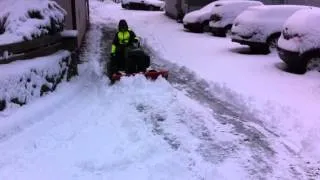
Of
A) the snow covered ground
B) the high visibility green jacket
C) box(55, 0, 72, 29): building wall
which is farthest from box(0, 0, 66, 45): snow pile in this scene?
box(55, 0, 72, 29): building wall

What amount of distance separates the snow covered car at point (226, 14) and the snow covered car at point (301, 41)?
26.2 feet

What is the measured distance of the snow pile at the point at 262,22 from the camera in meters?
14.8

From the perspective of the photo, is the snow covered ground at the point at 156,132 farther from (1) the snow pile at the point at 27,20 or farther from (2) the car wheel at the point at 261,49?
(2) the car wheel at the point at 261,49

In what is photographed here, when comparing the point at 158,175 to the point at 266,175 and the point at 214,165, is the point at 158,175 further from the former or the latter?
the point at 266,175

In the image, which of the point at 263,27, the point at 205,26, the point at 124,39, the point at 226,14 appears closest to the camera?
the point at 124,39

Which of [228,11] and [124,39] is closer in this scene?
[124,39]

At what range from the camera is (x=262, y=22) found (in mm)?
14883

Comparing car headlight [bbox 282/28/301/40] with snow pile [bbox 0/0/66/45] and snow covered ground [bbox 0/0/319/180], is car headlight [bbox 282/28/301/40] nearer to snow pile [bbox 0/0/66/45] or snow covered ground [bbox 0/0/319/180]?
snow covered ground [bbox 0/0/319/180]

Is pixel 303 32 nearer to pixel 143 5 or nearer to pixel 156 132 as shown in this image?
pixel 156 132

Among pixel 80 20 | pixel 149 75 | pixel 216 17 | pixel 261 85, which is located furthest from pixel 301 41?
pixel 80 20

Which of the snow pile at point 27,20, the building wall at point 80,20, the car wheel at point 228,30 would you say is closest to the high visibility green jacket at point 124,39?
the snow pile at point 27,20

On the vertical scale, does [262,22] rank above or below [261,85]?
above

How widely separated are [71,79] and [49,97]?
1872mm

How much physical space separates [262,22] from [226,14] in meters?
5.23
